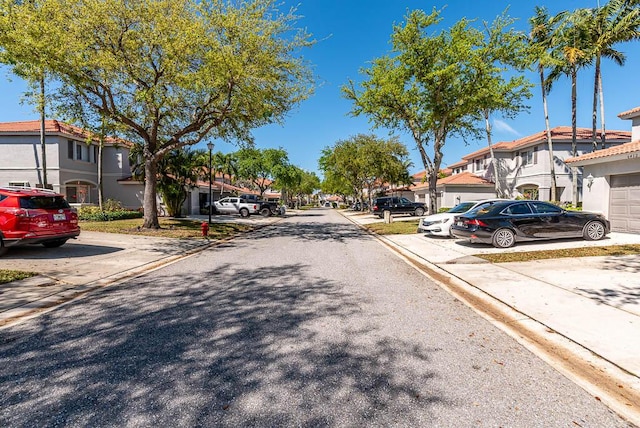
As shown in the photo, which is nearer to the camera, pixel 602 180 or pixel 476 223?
pixel 476 223

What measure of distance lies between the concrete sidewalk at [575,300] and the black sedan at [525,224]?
706 mm

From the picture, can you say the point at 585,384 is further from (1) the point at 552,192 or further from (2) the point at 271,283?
(1) the point at 552,192

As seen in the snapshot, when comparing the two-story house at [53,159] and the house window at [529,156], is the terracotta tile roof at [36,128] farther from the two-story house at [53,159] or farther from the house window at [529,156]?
the house window at [529,156]

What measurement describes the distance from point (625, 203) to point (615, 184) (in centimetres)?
92

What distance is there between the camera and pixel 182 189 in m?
24.3

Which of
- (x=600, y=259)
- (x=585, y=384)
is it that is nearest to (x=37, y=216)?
(x=585, y=384)

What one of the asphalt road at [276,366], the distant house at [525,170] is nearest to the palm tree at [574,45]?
the distant house at [525,170]

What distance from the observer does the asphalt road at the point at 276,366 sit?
258cm

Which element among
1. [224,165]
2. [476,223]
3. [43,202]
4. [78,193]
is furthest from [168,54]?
[224,165]

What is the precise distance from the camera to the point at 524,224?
10.9m

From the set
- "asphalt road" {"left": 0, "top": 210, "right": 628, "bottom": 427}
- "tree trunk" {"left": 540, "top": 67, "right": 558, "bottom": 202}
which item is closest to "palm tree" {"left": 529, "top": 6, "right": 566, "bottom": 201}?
"tree trunk" {"left": 540, "top": 67, "right": 558, "bottom": 202}

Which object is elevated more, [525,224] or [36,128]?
[36,128]

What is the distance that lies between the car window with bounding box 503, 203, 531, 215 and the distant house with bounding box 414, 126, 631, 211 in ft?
65.4

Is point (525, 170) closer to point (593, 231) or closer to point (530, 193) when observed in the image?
point (530, 193)
